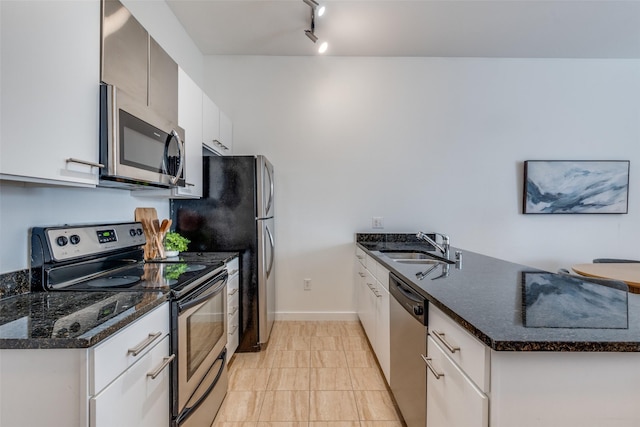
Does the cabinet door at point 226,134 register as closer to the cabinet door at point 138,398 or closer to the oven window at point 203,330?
the oven window at point 203,330

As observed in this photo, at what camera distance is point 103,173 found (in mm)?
1322

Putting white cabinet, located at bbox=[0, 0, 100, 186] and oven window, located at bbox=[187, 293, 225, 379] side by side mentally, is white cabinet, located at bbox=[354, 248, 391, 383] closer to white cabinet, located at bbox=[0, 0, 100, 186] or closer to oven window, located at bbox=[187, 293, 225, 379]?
oven window, located at bbox=[187, 293, 225, 379]

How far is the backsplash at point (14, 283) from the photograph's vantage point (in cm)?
120

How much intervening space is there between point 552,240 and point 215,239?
3.41m

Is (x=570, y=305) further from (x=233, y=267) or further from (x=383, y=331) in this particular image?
(x=233, y=267)

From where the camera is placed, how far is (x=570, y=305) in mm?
1123

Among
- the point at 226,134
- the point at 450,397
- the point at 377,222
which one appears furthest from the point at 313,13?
the point at 450,397

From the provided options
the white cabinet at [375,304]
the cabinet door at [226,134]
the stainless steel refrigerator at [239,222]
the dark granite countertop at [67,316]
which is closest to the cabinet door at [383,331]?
the white cabinet at [375,304]

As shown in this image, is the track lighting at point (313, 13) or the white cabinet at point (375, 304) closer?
the white cabinet at point (375, 304)

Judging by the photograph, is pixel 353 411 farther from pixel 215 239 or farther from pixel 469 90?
pixel 469 90

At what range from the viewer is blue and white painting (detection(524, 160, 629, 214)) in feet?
10.7

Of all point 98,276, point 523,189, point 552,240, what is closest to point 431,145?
point 523,189

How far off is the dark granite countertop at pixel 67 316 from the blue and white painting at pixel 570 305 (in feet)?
4.05

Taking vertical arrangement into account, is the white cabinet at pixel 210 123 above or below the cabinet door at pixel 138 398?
above
